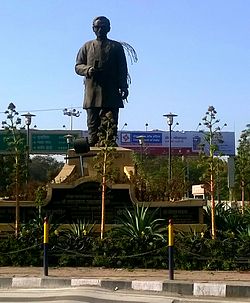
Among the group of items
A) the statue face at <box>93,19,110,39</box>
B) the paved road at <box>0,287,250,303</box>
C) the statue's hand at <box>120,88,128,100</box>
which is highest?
the statue face at <box>93,19,110,39</box>

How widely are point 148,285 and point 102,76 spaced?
8879mm

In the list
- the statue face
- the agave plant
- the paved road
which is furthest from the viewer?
the statue face

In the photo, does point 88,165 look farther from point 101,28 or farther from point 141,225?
point 141,225

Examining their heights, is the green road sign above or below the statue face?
above

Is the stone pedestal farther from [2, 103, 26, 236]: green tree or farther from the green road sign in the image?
the green road sign

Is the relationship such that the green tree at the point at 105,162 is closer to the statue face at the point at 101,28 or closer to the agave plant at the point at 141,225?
the agave plant at the point at 141,225

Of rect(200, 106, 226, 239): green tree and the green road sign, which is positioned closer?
rect(200, 106, 226, 239): green tree

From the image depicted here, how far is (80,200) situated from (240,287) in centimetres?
624

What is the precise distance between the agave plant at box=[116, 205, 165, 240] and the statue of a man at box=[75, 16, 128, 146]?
4.19 m

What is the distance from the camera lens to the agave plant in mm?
Result: 13184

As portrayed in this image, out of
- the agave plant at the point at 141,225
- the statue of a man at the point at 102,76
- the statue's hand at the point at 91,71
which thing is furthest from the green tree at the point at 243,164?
the agave plant at the point at 141,225

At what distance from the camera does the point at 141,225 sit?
45.1 feet

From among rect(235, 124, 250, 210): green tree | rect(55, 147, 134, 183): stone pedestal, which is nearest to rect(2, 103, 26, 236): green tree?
rect(55, 147, 134, 183): stone pedestal

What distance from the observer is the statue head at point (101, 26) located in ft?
59.9
